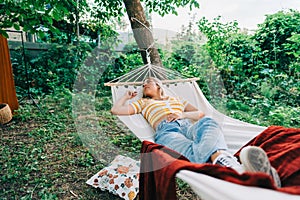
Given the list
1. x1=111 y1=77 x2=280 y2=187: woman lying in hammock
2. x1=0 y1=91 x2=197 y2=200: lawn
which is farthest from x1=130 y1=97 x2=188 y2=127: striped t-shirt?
x1=0 y1=91 x2=197 y2=200: lawn

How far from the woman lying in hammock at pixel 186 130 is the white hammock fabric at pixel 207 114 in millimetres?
70

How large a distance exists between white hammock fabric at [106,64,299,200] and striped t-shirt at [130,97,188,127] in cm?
5

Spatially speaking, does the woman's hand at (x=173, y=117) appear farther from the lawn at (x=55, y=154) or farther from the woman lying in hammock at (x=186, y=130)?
the lawn at (x=55, y=154)

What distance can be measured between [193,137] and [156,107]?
42 centimetres

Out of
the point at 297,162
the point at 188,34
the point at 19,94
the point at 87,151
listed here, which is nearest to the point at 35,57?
the point at 19,94

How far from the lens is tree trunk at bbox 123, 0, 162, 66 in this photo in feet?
5.89

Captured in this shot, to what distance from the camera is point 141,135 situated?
1.60m

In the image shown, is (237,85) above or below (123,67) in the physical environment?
below

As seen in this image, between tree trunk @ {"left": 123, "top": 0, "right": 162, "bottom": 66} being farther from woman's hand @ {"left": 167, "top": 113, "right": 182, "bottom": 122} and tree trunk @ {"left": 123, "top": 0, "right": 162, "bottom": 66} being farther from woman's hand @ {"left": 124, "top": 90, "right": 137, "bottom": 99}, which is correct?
woman's hand @ {"left": 167, "top": 113, "right": 182, "bottom": 122}

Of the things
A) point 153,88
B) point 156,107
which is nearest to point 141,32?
point 153,88

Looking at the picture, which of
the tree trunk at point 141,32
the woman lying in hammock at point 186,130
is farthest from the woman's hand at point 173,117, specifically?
the tree trunk at point 141,32

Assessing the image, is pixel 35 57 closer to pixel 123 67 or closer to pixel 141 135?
pixel 123 67

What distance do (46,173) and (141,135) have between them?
87 cm

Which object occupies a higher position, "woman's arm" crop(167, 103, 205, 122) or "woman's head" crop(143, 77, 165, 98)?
"woman's head" crop(143, 77, 165, 98)
